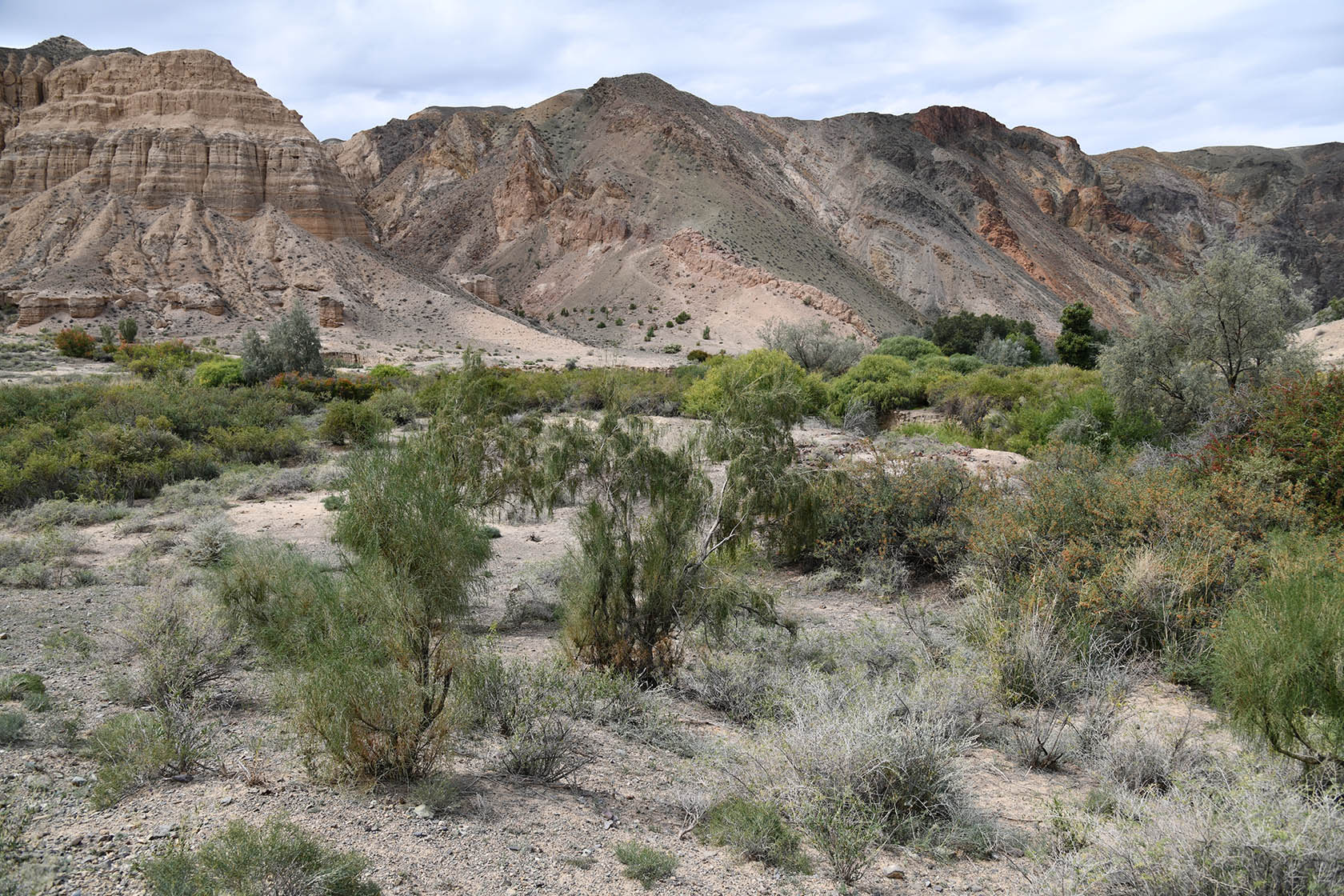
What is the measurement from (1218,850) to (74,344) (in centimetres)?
4785

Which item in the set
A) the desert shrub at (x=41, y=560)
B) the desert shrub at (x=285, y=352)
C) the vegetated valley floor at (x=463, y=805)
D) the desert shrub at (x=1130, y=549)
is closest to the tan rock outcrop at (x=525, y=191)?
the desert shrub at (x=285, y=352)

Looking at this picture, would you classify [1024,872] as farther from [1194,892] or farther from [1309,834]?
[1309,834]

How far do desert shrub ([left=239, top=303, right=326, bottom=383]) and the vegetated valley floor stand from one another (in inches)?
1096

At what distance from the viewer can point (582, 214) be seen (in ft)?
228

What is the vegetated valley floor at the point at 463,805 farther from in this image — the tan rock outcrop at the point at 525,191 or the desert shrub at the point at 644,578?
the tan rock outcrop at the point at 525,191

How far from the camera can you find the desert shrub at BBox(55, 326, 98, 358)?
3919 cm

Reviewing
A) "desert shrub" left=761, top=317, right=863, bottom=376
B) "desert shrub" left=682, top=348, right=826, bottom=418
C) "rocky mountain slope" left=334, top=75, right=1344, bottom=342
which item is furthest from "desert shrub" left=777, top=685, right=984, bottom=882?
"rocky mountain slope" left=334, top=75, right=1344, bottom=342

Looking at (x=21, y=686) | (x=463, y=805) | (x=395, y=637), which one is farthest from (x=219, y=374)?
(x=463, y=805)

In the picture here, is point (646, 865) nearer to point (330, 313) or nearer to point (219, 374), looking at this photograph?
point (219, 374)

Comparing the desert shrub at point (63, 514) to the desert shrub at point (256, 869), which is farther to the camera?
the desert shrub at point (63, 514)

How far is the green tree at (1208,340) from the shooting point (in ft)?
53.7

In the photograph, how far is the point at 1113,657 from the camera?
24.2ft

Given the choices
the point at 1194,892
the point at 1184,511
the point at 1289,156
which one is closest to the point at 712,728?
the point at 1194,892

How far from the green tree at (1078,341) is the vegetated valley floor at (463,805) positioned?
137 feet
